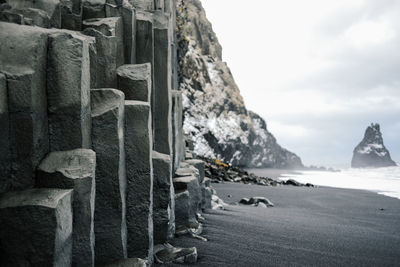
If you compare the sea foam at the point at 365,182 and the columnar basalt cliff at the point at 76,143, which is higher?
the columnar basalt cliff at the point at 76,143

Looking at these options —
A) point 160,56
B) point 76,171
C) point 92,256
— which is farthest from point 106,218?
point 160,56

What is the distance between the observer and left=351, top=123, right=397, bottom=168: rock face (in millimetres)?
71500

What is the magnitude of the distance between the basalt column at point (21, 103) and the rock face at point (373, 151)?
264ft

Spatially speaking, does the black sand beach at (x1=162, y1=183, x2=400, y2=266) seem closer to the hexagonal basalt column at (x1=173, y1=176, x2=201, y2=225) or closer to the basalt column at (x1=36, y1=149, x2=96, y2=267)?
the hexagonal basalt column at (x1=173, y1=176, x2=201, y2=225)

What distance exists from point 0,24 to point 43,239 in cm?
159

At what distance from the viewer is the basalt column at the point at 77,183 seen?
2102 millimetres

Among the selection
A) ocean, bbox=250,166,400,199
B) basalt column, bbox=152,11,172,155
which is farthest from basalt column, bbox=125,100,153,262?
ocean, bbox=250,166,400,199

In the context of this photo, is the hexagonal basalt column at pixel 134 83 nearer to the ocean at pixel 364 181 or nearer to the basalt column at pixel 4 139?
the basalt column at pixel 4 139

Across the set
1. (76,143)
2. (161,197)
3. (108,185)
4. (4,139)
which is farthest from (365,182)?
(4,139)

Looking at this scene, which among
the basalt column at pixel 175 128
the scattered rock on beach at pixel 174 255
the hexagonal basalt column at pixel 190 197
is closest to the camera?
the scattered rock on beach at pixel 174 255

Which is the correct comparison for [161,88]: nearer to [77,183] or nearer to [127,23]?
[127,23]

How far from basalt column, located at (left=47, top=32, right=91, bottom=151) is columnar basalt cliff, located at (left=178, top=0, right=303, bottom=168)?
24942 mm

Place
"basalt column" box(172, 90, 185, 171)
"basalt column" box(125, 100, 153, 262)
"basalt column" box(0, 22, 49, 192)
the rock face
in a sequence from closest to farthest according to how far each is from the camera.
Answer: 1. "basalt column" box(0, 22, 49, 192)
2. "basalt column" box(125, 100, 153, 262)
3. "basalt column" box(172, 90, 185, 171)
4. the rock face

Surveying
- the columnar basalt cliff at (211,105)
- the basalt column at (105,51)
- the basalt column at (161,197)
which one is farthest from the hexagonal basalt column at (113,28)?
the columnar basalt cliff at (211,105)
